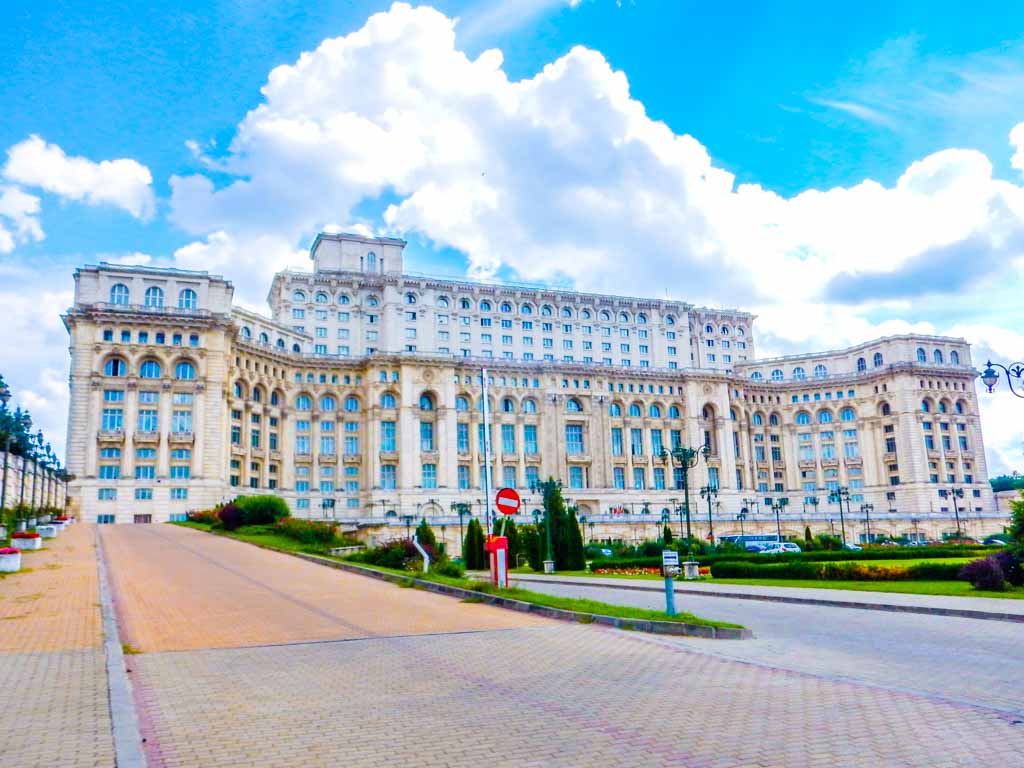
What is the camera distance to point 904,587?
25766 mm

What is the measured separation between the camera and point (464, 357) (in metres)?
98.8

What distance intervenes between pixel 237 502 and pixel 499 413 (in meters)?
A: 45.2

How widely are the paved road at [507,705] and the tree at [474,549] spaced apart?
31731mm

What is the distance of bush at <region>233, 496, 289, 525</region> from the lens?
52250 millimetres

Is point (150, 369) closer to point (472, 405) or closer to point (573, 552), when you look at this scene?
point (472, 405)

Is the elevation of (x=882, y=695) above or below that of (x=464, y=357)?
below

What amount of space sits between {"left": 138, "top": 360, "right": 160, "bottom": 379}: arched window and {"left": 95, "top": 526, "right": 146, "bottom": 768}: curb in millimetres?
67537

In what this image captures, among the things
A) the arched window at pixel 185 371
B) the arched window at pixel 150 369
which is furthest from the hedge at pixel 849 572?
the arched window at pixel 150 369

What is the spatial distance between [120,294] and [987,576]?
75660 millimetres

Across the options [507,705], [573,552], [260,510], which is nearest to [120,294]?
[260,510]

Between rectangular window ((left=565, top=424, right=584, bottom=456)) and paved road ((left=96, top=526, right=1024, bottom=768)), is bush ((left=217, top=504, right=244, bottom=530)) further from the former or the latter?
rectangular window ((left=565, top=424, right=584, bottom=456))

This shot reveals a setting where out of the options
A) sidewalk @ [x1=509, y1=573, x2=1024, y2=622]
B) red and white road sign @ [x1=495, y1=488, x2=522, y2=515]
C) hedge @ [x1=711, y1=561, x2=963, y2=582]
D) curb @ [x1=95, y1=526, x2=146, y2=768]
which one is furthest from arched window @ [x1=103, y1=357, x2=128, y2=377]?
curb @ [x1=95, y1=526, x2=146, y2=768]

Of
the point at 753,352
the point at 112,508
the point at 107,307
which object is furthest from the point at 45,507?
the point at 753,352

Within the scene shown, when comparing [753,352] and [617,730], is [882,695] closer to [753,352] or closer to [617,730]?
[617,730]
